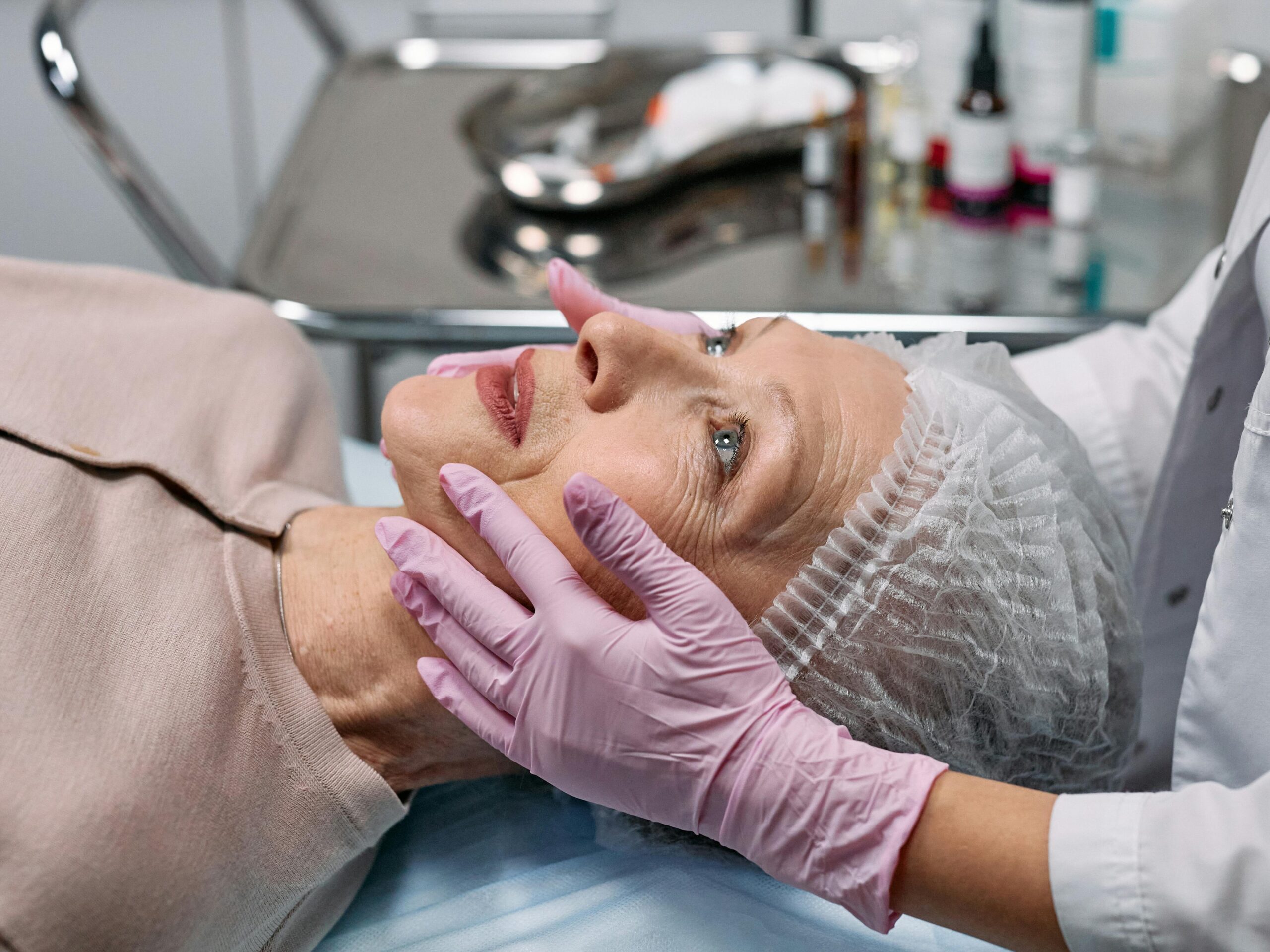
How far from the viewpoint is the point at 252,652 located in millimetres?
976

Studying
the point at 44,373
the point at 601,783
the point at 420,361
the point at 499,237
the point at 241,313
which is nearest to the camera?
the point at 601,783

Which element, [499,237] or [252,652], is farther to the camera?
[499,237]

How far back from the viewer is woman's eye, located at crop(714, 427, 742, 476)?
0.96m

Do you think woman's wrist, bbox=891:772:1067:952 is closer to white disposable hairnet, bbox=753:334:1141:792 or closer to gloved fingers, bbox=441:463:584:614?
white disposable hairnet, bbox=753:334:1141:792

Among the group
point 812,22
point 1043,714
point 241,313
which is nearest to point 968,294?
point 1043,714

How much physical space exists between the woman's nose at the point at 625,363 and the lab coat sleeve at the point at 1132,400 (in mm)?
478

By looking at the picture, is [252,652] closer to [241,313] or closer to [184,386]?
[184,386]

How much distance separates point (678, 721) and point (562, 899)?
0.29 metres

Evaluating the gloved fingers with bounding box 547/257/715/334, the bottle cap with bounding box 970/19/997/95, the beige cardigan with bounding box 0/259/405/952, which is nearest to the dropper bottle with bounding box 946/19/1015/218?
the bottle cap with bounding box 970/19/997/95

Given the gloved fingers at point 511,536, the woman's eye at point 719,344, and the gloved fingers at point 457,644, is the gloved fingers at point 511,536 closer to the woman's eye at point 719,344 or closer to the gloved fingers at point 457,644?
the gloved fingers at point 457,644

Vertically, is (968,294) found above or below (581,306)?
below

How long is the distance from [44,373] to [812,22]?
2.29m

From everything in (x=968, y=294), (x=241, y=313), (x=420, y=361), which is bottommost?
(x=420, y=361)

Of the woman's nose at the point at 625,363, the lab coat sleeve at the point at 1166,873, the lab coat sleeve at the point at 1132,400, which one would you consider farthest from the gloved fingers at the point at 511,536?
the lab coat sleeve at the point at 1132,400
